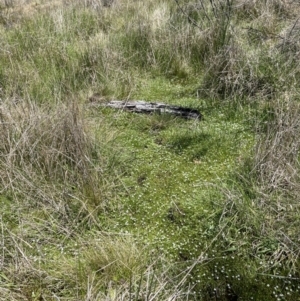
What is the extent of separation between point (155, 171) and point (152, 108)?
2.89 feet

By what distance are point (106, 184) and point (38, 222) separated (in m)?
0.51

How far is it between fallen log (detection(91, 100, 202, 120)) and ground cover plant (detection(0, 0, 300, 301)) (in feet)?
0.24

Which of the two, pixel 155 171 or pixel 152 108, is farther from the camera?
pixel 152 108

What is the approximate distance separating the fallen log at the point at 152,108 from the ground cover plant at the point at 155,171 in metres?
0.07

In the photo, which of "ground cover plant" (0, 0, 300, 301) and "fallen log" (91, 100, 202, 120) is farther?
"fallen log" (91, 100, 202, 120)

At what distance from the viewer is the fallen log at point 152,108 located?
3311mm

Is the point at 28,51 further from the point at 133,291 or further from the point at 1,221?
the point at 133,291

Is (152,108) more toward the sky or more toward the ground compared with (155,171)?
more toward the sky

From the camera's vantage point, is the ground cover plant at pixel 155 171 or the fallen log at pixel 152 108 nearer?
the ground cover plant at pixel 155 171

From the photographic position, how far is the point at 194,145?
9.55ft

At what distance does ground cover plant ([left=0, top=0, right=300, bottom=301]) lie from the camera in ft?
6.21

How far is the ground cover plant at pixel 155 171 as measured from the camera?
189 centimetres

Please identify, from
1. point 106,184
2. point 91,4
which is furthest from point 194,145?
point 91,4

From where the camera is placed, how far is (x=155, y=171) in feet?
8.85
